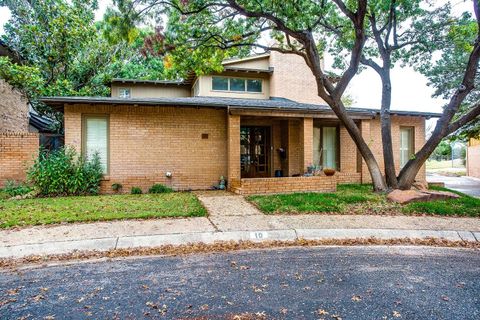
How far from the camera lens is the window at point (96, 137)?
10.3 meters

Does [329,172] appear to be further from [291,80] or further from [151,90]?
[151,90]

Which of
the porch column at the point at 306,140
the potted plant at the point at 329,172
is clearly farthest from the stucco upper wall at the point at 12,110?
the potted plant at the point at 329,172

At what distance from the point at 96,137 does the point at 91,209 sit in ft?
13.1

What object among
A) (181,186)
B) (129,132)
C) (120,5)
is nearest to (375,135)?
(181,186)

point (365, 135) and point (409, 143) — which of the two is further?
point (409, 143)

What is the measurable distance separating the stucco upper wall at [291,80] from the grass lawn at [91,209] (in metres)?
10.1

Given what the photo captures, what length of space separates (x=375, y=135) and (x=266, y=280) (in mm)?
11870

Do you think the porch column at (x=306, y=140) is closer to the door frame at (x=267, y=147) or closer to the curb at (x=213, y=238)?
the door frame at (x=267, y=147)

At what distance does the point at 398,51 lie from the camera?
1205 centimetres

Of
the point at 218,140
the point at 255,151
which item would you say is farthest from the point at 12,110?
the point at 255,151

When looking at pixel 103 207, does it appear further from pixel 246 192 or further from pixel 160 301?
pixel 160 301

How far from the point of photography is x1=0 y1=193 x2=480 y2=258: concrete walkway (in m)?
5.09

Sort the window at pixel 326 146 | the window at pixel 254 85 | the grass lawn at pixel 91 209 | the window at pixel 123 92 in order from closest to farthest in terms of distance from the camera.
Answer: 1. the grass lawn at pixel 91 209
2. the window at pixel 326 146
3. the window at pixel 254 85
4. the window at pixel 123 92

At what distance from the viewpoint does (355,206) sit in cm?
807
